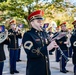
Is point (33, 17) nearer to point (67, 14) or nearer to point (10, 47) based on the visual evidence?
point (10, 47)

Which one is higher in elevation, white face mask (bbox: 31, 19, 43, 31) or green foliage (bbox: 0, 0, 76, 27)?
green foliage (bbox: 0, 0, 76, 27)

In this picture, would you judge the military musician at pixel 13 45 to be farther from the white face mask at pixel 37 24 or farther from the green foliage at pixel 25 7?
the green foliage at pixel 25 7

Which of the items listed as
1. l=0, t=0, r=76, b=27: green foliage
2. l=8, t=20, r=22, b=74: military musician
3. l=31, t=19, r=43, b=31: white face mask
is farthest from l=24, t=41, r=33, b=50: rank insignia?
l=0, t=0, r=76, b=27: green foliage

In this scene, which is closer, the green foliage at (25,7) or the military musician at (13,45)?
the military musician at (13,45)

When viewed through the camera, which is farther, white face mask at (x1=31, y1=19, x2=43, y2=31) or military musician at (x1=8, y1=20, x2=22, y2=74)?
military musician at (x1=8, y1=20, x2=22, y2=74)

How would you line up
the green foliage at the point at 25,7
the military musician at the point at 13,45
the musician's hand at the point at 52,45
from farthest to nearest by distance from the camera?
the green foliage at the point at 25,7 < the military musician at the point at 13,45 < the musician's hand at the point at 52,45

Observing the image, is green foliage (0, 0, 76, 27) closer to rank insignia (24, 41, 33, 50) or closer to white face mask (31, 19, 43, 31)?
white face mask (31, 19, 43, 31)

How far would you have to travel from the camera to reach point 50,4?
2311 cm

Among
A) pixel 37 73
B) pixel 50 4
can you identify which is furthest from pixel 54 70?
pixel 50 4

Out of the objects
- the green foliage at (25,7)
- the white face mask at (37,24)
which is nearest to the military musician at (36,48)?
the white face mask at (37,24)

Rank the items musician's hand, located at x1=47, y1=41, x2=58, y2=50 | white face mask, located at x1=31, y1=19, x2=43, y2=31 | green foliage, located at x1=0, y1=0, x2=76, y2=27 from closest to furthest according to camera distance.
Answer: musician's hand, located at x1=47, y1=41, x2=58, y2=50 → white face mask, located at x1=31, y1=19, x2=43, y2=31 → green foliage, located at x1=0, y1=0, x2=76, y2=27

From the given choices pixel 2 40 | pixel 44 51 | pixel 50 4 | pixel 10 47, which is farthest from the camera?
pixel 50 4

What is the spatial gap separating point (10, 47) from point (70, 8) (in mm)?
16512

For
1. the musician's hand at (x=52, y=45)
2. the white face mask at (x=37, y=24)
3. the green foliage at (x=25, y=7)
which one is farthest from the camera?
the green foliage at (x=25, y=7)
